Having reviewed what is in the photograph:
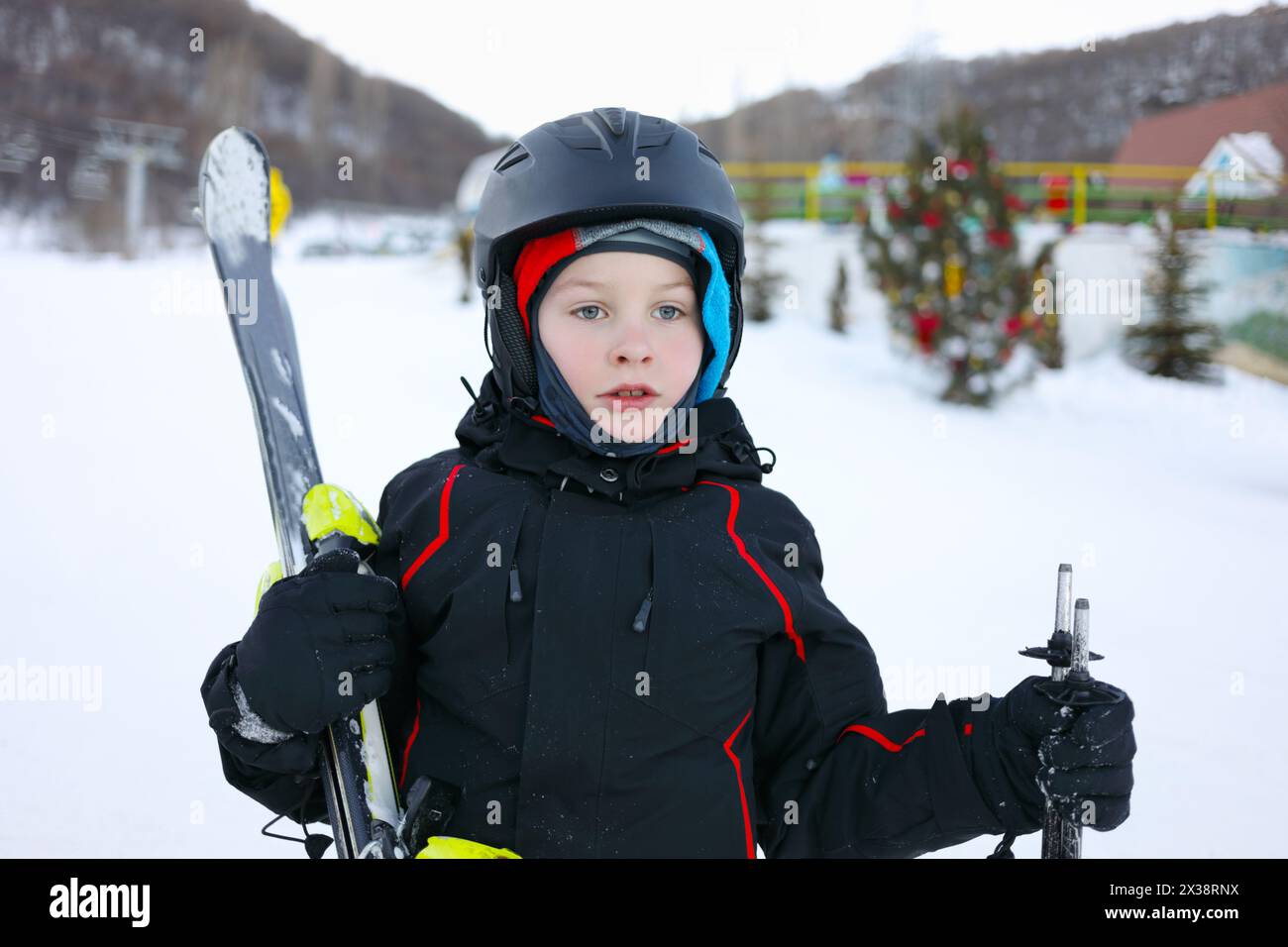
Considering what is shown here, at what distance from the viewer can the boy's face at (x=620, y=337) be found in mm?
→ 1627

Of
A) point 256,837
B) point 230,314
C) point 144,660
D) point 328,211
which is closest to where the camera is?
point 230,314

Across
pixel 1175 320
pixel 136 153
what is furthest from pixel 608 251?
pixel 136 153

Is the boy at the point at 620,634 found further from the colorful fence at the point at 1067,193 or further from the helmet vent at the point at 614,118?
the colorful fence at the point at 1067,193

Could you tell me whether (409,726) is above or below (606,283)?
below

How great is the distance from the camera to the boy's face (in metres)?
1.63

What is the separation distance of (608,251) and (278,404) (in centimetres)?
105

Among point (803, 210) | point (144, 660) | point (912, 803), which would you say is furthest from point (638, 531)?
point (803, 210)

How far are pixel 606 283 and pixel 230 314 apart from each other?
3.96ft

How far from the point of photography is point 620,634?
5.16ft

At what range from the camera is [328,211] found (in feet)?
115

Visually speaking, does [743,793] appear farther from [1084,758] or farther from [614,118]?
[614,118]

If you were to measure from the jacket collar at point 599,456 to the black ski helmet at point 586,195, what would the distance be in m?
0.05

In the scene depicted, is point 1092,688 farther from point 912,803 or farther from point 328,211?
point 328,211

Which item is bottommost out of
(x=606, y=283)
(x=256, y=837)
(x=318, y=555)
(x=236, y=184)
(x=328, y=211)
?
(x=256, y=837)
